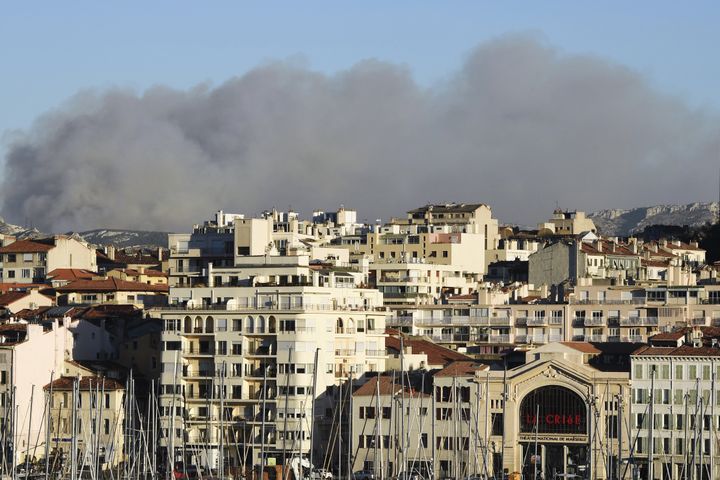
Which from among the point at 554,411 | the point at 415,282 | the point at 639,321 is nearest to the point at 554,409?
the point at 554,411

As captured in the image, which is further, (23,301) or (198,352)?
(23,301)

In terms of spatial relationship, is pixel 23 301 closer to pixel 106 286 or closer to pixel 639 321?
pixel 106 286

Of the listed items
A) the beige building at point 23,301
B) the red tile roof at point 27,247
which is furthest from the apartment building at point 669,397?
the red tile roof at point 27,247

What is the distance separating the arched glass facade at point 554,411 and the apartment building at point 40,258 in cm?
5877

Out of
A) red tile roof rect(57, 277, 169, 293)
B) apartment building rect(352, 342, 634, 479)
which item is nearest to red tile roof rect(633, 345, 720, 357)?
apartment building rect(352, 342, 634, 479)

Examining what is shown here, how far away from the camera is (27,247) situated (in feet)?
527

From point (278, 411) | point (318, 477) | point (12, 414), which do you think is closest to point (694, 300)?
point (278, 411)

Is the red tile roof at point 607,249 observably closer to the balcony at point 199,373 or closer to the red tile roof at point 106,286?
the red tile roof at point 106,286

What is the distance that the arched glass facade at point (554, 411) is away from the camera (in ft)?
343

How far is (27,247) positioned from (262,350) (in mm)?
55061

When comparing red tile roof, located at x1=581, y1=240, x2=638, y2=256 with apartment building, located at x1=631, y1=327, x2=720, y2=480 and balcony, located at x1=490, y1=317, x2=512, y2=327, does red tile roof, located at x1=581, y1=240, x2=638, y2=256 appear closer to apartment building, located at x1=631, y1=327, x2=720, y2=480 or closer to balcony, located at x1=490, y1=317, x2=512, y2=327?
balcony, located at x1=490, y1=317, x2=512, y2=327

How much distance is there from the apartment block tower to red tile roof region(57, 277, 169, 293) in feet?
83.0

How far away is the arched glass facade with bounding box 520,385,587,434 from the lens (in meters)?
105

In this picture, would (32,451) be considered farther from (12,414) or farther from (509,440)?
(509,440)
